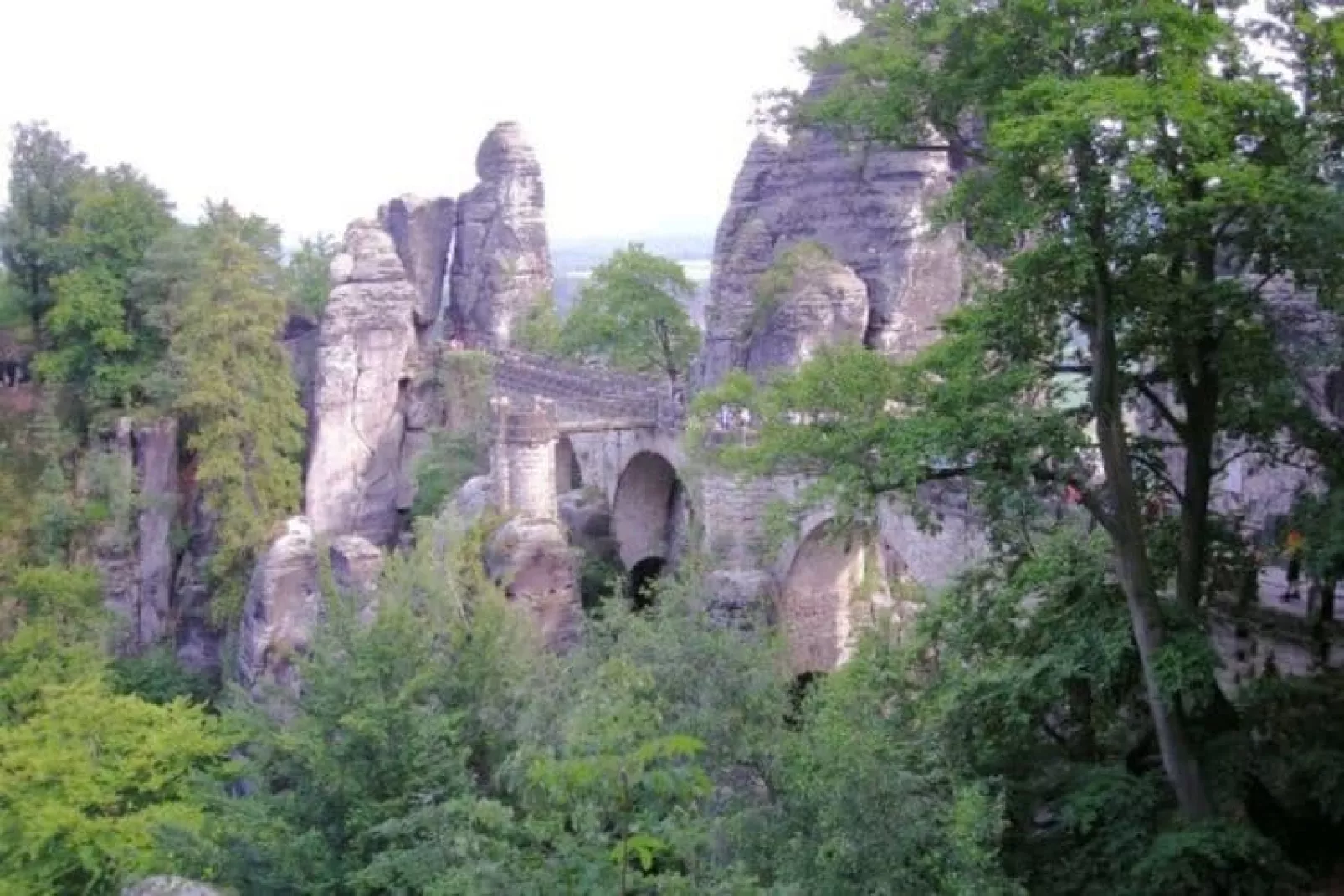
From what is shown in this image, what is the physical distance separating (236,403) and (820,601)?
13.9 m

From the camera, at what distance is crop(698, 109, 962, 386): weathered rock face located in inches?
1025

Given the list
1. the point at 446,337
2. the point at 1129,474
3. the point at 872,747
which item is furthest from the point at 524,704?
the point at 446,337

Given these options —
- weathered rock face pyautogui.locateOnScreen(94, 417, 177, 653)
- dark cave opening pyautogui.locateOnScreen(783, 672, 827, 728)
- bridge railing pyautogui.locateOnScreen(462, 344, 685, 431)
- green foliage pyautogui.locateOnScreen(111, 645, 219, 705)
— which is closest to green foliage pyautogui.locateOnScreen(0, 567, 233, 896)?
green foliage pyautogui.locateOnScreen(111, 645, 219, 705)

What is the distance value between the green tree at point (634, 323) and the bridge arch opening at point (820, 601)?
1383cm

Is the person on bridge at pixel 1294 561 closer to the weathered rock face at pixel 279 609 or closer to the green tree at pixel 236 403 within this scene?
the weathered rock face at pixel 279 609

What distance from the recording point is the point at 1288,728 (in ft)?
37.5

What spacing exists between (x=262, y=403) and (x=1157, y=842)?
24.0m

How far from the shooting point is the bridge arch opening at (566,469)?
3438cm

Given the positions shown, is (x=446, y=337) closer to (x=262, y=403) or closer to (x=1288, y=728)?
(x=262, y=403)

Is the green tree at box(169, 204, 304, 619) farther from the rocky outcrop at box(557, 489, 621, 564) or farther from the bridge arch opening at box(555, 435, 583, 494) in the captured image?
the bridge arch opening at box(555, 435, 583, 494)

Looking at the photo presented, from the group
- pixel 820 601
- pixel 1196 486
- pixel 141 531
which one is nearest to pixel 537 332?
pixel 141 531

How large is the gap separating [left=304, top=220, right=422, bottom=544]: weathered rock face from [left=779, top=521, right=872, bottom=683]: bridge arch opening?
→ 1334cm

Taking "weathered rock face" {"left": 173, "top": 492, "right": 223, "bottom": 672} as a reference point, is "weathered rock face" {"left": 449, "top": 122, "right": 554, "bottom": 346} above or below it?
above

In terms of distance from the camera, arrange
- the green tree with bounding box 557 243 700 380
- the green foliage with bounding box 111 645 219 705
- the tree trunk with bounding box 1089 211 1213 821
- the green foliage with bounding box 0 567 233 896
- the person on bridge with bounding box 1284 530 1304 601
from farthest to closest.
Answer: the green tree with bounding box 557 243 700 380 < the green foliage with bounding box 111 645 219 705 < the green foliage with bounding box 0 567 233 896 < the person on bridge with bounding box 1284 530 1304 601 < the tree trunk with bounding box 1089 211 1213 821
